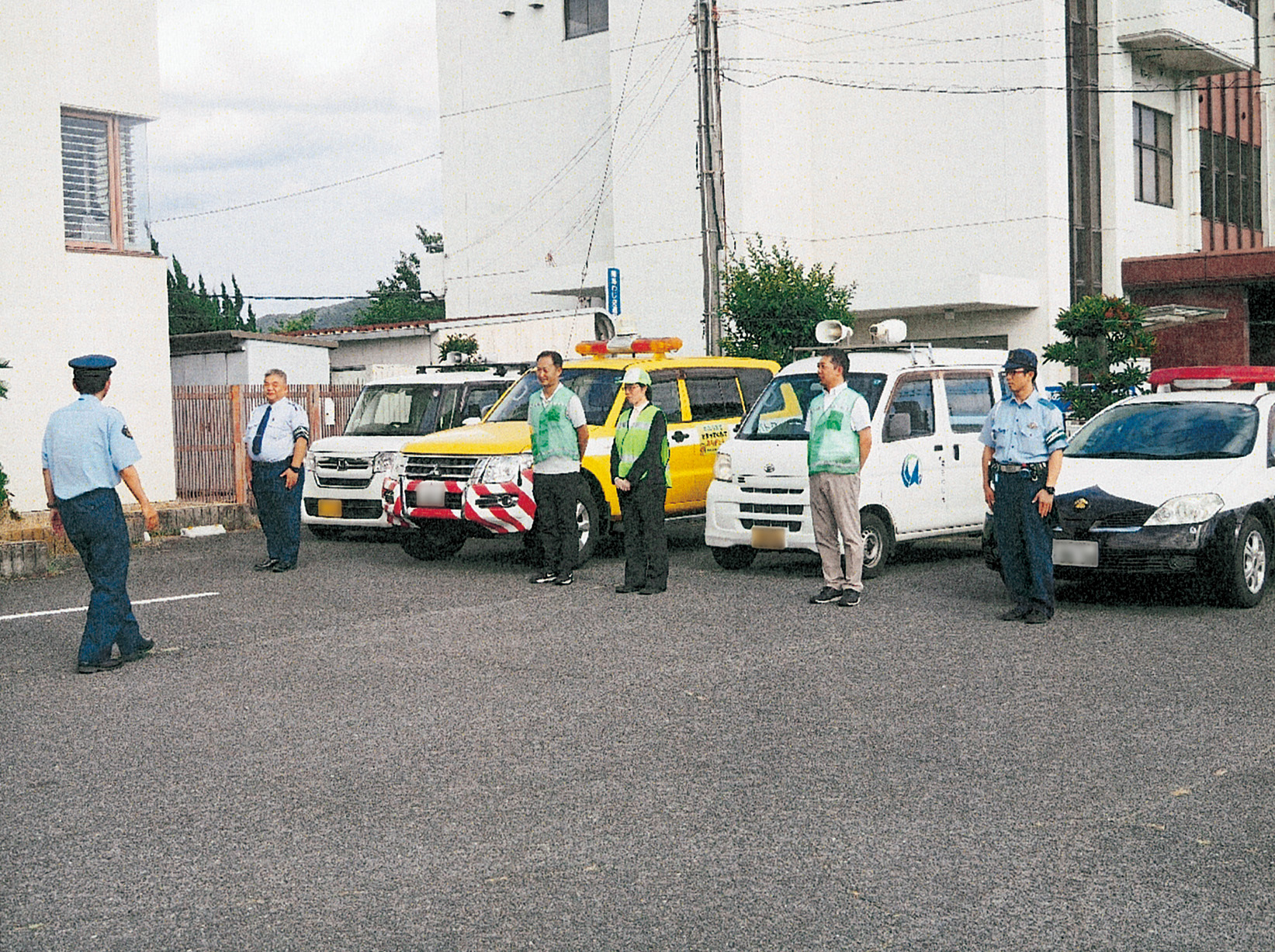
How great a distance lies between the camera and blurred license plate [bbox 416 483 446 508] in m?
13.6

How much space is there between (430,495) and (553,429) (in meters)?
1.73

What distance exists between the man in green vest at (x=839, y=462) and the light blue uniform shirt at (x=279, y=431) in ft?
16.3

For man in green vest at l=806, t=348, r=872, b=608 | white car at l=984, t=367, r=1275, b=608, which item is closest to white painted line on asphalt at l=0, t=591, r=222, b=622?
man in green vest at l=806, t=348, r=872, b=608

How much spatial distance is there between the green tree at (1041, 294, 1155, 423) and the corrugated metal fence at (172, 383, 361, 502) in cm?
1068

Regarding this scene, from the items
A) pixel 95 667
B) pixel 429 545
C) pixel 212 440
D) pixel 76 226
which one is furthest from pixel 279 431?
pixel 212 440

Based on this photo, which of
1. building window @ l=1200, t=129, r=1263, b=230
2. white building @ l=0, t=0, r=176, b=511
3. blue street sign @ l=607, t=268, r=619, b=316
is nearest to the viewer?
white building @ l=0, t=0, r=176, b=511

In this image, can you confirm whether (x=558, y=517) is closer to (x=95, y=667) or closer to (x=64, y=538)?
(x=95, y=667)

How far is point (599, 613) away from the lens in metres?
11.0

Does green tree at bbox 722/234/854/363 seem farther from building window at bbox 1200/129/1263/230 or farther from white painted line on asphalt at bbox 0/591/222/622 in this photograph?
building window at bbox 1200/129/1263/230

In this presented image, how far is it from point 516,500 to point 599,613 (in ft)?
8.24

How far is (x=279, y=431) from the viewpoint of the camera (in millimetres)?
13656

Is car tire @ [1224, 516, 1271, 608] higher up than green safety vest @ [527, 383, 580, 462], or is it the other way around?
green safety vest @ [527, 383, 580, 462]

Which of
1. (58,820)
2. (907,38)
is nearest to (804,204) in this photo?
(907,38)

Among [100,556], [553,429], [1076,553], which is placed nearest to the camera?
[100,556]
